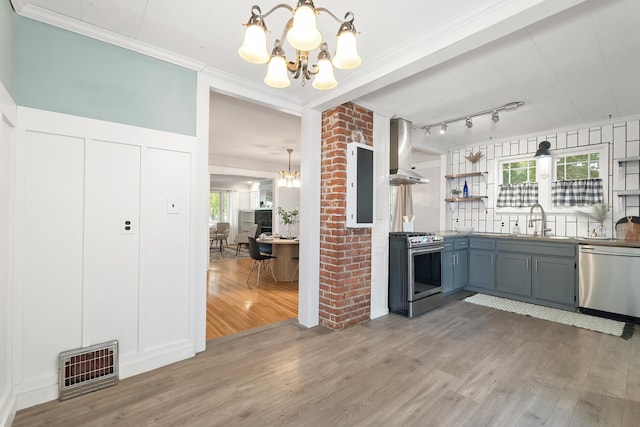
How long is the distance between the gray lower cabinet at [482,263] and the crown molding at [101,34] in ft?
14.3

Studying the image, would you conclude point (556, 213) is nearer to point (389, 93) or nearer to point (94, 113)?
point (389, 93)

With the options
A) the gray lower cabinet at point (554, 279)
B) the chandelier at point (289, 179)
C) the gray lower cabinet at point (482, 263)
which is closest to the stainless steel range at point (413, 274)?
the gray lower cabinet at point (482, 263)

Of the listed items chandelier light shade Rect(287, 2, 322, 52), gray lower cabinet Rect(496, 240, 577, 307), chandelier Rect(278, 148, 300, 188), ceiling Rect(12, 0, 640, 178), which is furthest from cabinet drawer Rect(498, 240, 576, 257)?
chandelier light shade Rect(287, 2, 322, 52)

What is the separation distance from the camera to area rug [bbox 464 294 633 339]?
3.07 m

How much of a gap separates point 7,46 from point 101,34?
551 millimetres

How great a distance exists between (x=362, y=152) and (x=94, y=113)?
233cm

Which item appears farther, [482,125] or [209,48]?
[482,125]

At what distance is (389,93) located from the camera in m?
3.10

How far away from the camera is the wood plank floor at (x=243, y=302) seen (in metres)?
3.26

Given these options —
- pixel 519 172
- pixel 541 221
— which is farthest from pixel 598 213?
pixel 519 172

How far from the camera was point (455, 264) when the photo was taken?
14.3 ft

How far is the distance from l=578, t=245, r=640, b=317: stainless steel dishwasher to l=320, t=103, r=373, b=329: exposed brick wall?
273 centimetres

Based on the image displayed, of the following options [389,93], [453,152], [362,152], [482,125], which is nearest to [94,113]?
[362,152]

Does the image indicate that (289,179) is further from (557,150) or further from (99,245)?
(557,150)
